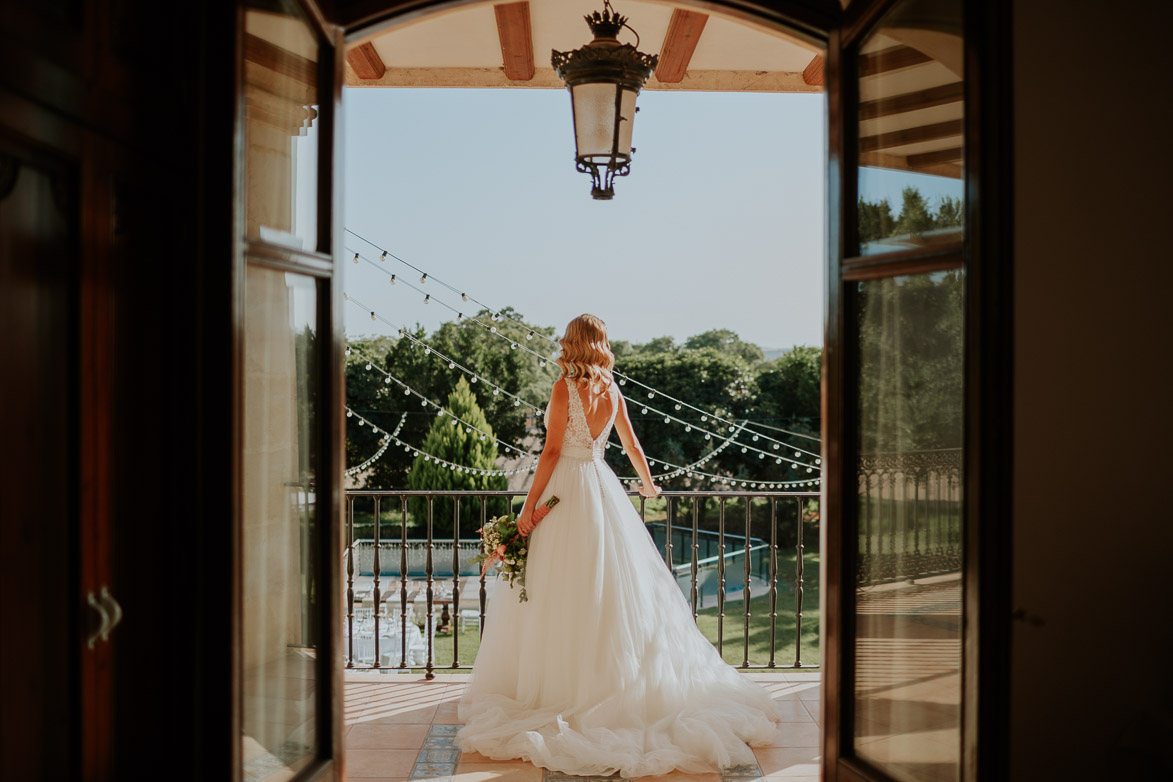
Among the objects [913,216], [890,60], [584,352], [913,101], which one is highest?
[890,60]

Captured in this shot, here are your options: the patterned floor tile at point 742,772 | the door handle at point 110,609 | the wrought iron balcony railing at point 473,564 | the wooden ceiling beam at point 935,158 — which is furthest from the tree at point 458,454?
the door handle at point 110,609

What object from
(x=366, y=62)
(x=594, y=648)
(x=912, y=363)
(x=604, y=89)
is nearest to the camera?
(x=912, y=363)

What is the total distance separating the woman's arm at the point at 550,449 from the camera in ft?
11.3

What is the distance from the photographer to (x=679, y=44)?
314 centimetres

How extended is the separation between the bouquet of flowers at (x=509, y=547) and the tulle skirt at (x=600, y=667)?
0.11ft

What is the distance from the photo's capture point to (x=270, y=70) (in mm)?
1850

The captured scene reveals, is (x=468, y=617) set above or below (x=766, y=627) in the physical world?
above

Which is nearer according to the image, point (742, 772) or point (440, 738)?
point (742, 772)

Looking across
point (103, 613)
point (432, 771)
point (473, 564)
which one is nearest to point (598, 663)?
point (432, 771)

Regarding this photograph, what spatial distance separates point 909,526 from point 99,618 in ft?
5.48

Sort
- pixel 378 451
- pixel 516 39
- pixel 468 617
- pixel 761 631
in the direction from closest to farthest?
1. pixel 516 39
2. pixel 468 617
3. pixel 378 451
4. pixel 761 631

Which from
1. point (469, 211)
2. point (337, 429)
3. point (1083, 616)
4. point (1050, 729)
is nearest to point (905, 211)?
point (1083, 616)

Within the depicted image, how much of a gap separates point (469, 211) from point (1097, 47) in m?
20.5

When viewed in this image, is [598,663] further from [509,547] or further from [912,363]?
[912,363]
